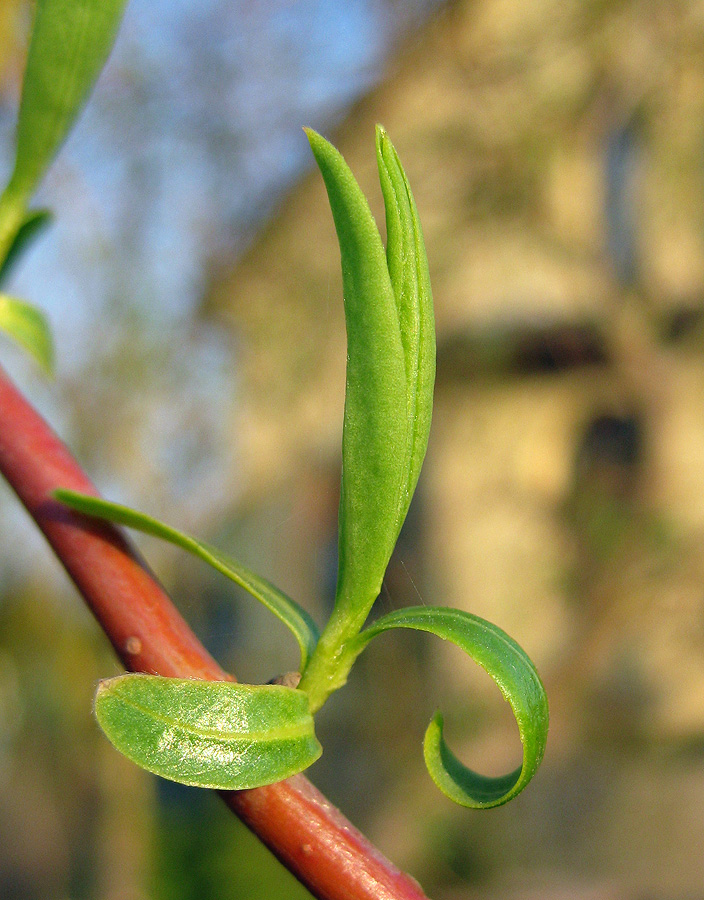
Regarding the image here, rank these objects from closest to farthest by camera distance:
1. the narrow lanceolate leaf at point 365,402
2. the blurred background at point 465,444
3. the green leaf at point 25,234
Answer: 1. the narrow lanceolate leaf at point 365,402
2. the green leaf at point 25,234
3. the blurred background at point 465,444

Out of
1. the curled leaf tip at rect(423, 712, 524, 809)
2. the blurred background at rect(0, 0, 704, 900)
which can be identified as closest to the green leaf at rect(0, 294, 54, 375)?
the curled leaf tip at rect(423, 712, 524, 809)

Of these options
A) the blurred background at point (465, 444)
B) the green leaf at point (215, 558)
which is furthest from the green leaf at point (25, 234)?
the blurred background at point (465, 444)

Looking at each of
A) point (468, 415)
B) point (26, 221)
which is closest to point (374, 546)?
point (26, 221)

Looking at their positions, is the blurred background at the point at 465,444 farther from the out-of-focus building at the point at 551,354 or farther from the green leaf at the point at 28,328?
the green leaf at the point at 28,328

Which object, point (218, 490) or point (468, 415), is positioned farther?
point (468, 415)

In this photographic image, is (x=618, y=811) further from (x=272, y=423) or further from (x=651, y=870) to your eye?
(x=272, y=423)

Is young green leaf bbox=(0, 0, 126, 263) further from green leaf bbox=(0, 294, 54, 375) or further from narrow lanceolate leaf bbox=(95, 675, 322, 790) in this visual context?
narrow lanceolate leaf bbox=(95, 675, 322, 790)

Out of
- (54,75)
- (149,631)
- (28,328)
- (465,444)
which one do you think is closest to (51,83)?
(54,75)
